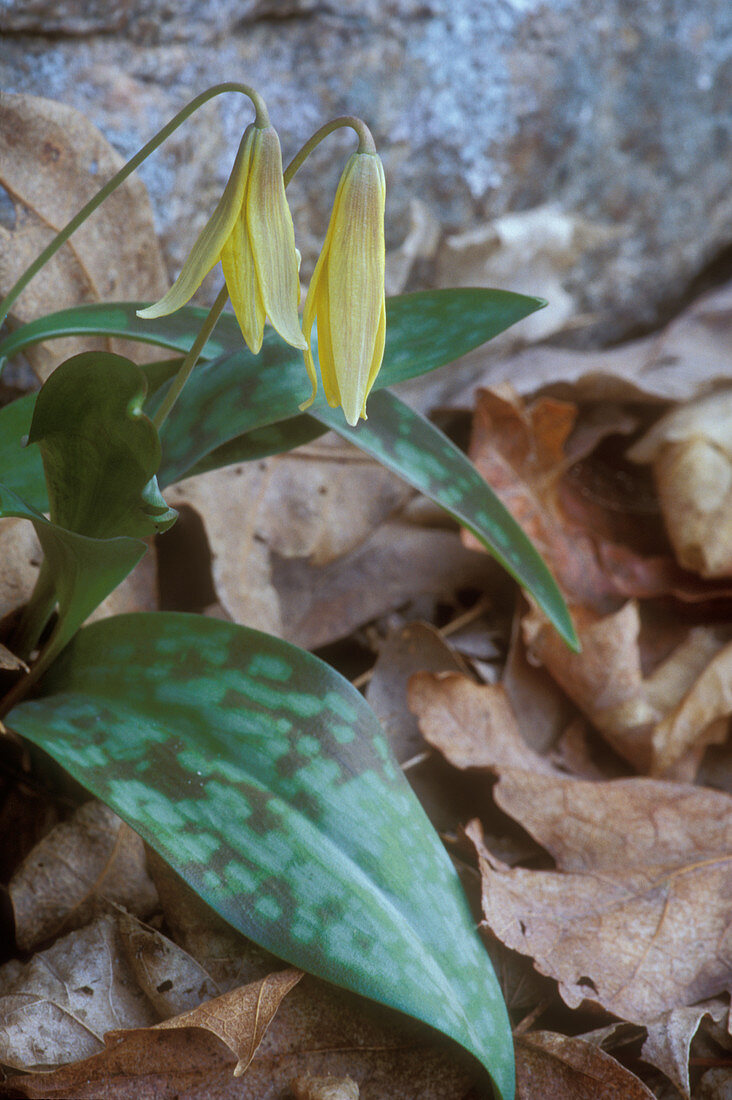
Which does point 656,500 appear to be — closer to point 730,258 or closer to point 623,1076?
point 730,258

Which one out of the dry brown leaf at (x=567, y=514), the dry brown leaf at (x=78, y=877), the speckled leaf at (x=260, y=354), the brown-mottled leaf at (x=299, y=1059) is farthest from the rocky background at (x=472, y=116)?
the brown-mottled leaf at (x=299, y=1059)

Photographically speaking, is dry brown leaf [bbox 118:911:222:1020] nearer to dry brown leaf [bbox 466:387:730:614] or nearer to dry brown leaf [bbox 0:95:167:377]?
dry brown leaf [bbox 0:95:167:377]

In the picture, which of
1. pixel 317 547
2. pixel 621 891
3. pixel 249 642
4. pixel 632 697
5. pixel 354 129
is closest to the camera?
pixel 354 129

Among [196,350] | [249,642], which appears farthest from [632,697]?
[196,350]

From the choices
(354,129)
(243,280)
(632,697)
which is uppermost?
(354,129)

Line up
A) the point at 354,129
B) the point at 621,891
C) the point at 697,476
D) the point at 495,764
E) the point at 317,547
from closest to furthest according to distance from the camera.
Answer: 1. the point at 354,129
2. the point at 621,891
3. the point at 495,764
4. the point at 317,547
5. the point at 697,476

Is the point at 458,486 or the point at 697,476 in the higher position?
the point at 458,486

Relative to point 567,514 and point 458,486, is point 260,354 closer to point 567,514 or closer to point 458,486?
point 458,486
